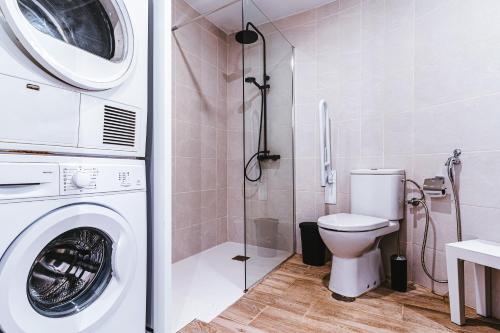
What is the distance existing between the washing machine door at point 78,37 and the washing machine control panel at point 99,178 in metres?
0.26

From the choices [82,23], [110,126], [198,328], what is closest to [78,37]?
[82,23]

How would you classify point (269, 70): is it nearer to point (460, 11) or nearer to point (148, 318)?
point (460, 11)

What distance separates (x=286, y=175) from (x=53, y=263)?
1.77m

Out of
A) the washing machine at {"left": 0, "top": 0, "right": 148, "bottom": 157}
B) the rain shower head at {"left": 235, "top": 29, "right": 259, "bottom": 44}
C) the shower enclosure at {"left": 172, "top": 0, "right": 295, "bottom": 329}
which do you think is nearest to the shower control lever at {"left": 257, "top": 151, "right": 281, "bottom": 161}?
the shower enclosure at {"left": 172, "top": 0, "right": 295, "bottom": 329}

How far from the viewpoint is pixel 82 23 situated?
3.09 ft

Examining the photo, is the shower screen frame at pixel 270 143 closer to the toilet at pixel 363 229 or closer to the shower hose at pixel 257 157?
the shower hose at pixel 257 157

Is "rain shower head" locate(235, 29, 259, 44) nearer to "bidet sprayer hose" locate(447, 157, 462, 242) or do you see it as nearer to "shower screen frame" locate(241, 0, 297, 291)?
"shower screen frame" locate(241, 0, 297, 291)

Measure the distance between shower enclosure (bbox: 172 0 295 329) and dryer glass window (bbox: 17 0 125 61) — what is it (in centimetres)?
104

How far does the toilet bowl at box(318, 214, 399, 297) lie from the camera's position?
1566 mm

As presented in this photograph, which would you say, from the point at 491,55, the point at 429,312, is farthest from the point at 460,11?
the point at 429,312

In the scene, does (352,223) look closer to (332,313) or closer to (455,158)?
(332,313)

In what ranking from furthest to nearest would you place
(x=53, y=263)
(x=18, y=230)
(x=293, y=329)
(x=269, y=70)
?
(x=269, y=70), (x=293, y=329), (x=53, y=263), (x=18, y=230)

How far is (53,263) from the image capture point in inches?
35.0

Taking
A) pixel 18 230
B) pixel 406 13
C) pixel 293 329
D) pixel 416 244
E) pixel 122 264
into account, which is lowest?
pixel 293 329
